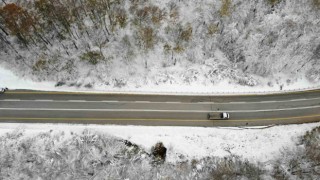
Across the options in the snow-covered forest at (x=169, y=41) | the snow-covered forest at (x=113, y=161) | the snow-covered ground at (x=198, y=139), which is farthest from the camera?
the snow-covered forest at (x=169, y=41)

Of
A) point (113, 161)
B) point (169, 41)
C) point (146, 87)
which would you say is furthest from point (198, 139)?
point (169, 41)

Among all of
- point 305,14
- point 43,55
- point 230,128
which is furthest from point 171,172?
point 305,14

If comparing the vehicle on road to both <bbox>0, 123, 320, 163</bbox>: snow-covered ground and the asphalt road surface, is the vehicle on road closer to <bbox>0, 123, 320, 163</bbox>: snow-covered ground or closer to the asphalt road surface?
the asphalt road surface

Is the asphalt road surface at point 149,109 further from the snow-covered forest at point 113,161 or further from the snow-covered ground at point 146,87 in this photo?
the snow-covered forest at point 113,161

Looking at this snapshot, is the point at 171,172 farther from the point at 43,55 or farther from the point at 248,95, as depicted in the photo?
the point at 43,55

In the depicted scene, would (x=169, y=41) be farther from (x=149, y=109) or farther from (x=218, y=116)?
(x=218, y=116)

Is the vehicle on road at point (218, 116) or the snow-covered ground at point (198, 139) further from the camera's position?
the vehicle on road at point (218, 116)

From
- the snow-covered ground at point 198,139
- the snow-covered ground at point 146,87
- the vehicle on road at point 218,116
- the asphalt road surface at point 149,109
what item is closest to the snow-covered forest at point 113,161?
the snow-covered ground at point 198,139
